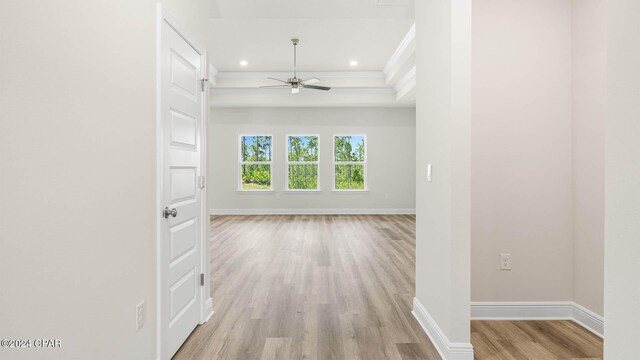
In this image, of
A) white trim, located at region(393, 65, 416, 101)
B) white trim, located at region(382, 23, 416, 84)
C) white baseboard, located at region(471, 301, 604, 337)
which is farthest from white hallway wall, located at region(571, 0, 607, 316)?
white trim, located at region(393, 65, 416, 101)

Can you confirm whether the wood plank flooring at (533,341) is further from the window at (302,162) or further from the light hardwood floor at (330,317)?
the window at (302,162)

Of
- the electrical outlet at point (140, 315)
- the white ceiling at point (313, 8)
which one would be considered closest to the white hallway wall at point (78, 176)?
the electrical outlet at point (140, 315)

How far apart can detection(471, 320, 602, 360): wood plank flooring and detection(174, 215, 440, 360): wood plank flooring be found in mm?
403

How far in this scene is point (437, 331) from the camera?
2215mm

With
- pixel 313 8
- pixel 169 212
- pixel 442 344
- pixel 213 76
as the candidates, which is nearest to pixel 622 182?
pixel 442 344

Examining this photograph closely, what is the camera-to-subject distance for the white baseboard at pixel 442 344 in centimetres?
200

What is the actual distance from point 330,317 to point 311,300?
39 centimetres

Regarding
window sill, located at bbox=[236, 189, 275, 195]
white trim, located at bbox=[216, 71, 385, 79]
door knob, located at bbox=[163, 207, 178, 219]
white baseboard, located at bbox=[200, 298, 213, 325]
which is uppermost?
white trim, located at bbox=[216, 71, 385, 79]

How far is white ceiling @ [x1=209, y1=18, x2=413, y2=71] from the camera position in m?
5.22

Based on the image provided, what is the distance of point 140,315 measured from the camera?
1742 mm

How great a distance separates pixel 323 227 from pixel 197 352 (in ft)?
16.4

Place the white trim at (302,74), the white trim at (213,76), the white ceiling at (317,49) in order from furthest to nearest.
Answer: the white trim at (302,74)
the white trim at (213,76)
the white ceiling at (317,49)

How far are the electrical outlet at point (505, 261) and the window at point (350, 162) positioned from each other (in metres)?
6.41

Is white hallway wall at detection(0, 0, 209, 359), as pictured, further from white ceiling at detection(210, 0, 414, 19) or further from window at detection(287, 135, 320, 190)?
window at detection(287, 135, 320, 190)
